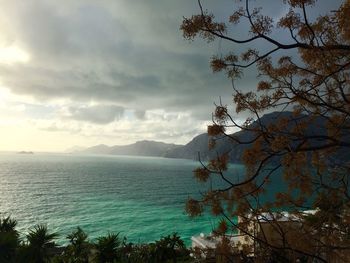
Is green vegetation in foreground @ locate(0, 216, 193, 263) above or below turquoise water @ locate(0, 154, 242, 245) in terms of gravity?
above

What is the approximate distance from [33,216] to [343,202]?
229ft

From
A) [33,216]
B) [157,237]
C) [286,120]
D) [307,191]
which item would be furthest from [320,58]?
[33,216]

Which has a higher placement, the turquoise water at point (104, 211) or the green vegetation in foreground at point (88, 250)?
the green vegetation in foreground at point (88, 250)

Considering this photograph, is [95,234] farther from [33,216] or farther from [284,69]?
[284,69]

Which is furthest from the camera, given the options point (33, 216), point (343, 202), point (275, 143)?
point (33, 216)

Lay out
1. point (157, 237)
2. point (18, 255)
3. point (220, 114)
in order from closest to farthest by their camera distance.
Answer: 1. point (220, 114)
2. point (18, 255)
3. point (157, 237)

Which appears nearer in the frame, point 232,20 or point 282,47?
point 282,47

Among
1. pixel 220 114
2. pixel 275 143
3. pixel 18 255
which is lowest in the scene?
pixel 18 255

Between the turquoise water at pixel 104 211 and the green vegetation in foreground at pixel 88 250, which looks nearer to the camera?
the green vegetation in foreground at pixel 88 250

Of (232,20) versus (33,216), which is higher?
(232,20)

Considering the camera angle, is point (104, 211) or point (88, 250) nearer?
point (88, 250)

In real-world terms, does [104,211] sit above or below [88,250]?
below

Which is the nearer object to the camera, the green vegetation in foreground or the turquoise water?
the green vegetation in foreground

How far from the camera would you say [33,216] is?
219 ft
